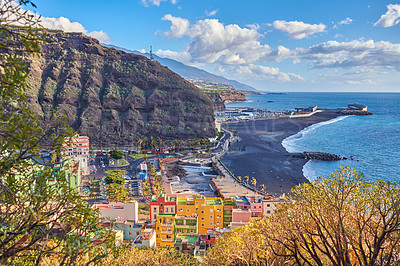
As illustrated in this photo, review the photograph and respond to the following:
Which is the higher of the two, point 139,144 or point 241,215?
point 241,215

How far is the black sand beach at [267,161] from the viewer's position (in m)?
46.7

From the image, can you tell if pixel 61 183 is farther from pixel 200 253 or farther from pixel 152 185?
pixel 152 185

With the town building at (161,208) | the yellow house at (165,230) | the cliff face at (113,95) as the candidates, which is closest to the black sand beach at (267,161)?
the cliff face at (113,95)

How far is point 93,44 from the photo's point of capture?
9619 cm

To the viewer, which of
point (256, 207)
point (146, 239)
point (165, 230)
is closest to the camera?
point (146, 239)

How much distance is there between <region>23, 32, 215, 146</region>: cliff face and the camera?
78.3 metres

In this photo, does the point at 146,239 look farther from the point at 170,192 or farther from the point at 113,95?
the point at 113,95

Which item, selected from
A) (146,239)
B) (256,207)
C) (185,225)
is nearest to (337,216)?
(146,239)

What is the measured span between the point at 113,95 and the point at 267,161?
48.8 m

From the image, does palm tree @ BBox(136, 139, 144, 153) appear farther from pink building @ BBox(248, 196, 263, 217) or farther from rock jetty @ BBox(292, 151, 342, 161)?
pink building @ BBox(248, 196, 263, 217)

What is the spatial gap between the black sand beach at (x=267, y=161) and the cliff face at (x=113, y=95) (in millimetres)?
14481

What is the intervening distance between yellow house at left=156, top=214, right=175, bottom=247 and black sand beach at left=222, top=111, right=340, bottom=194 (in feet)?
72.0

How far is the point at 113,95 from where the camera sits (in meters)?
83.7

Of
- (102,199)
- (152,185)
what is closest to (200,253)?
(102,199)
